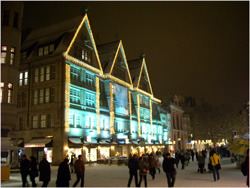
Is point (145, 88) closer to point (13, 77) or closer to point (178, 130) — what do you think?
point (178, 130)

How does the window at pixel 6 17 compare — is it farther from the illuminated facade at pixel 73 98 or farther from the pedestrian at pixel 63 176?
the pedestrian at pixel 63 176

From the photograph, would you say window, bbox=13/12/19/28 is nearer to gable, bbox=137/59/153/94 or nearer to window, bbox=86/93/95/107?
window, bbox=86/93/95/107

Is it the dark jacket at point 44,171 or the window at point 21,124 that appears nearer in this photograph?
the dark jacket at point 44,171

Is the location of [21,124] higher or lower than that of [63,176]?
higher

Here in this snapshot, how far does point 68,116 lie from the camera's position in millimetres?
36625

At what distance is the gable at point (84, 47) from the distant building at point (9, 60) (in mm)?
14736

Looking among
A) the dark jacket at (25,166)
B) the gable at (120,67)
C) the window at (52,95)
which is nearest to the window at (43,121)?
the window at (52,95)

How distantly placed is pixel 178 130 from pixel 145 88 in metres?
28.3

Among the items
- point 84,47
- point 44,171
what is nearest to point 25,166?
point 44,171

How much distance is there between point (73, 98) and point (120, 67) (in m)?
17.8

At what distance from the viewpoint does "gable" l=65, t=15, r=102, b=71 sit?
134 ft

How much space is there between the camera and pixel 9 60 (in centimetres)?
2302

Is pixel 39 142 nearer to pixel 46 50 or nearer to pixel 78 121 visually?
pixel 78 121

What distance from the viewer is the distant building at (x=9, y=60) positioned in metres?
21.9
